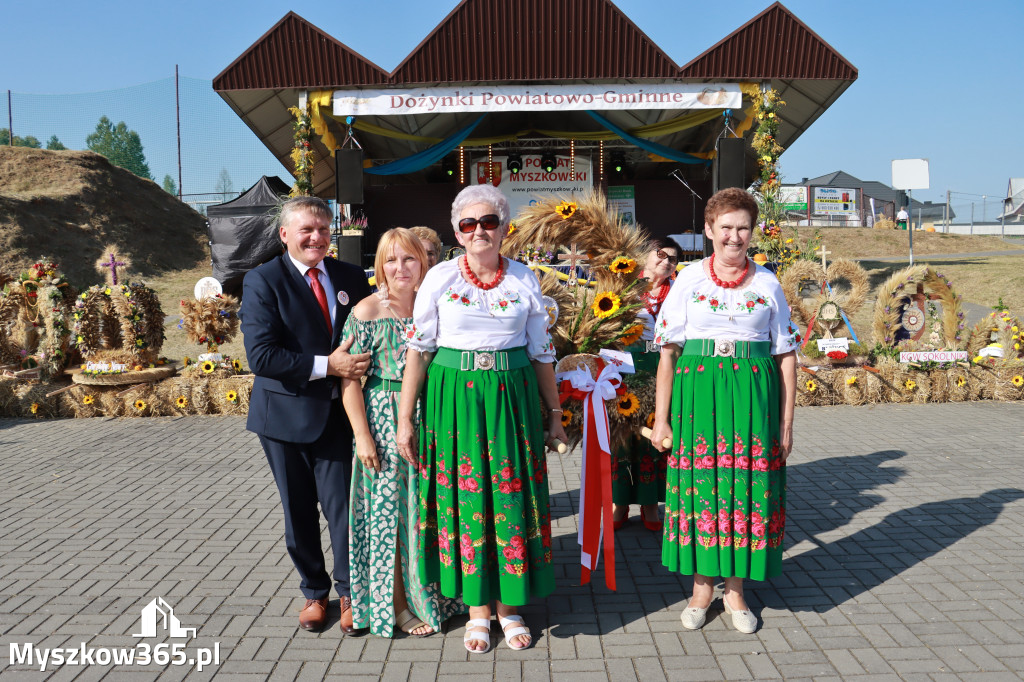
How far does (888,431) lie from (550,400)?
16.0 ft

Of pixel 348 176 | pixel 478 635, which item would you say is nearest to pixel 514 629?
pixel 478 635

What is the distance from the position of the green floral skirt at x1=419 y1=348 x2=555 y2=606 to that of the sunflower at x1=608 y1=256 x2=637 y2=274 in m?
0.83

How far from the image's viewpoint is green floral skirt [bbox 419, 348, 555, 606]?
2.80 meters

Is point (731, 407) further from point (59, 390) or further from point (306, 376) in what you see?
point (59, 390)

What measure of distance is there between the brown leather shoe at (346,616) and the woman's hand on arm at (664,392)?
1475 millimetres

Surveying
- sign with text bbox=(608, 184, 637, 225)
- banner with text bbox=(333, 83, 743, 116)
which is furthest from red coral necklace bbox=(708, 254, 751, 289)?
sign with text bbox=(608, 184, 637, 225)

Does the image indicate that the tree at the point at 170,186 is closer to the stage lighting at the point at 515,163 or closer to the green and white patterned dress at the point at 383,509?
the stage lighting at the point at 515,163

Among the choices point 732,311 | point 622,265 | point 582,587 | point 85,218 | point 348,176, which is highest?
point 85,218

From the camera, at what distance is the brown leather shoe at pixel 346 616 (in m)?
3.08

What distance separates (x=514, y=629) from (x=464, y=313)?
4.27 ft

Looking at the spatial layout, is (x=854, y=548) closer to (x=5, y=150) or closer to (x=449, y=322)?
(x=449, y=322)

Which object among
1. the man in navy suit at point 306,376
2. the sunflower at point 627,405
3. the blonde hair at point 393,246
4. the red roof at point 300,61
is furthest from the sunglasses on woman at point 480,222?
the red roof at point 300,61

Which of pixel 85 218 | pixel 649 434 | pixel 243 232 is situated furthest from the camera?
pixel 85 218

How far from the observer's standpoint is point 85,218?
28672mm
